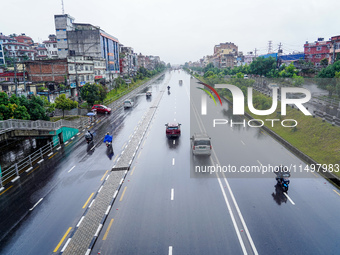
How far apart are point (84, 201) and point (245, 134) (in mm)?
20395

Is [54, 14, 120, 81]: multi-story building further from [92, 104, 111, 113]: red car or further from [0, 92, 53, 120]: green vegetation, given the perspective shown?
[0, 92, 53, 120]: green vegetation

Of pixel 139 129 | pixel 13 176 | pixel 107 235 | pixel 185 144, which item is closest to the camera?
pixel 107 235

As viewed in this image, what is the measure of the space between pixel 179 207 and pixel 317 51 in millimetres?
74643

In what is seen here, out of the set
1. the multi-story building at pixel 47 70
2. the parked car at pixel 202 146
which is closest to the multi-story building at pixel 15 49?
the multi-story building at pixel 47 70

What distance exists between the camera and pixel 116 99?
59125 millimetres

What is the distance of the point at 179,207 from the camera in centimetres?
1417

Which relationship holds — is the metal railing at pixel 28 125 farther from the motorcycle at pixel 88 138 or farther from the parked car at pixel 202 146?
the parked car at pixel 202 146

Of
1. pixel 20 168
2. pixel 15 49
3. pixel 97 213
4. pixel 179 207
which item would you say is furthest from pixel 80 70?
pixel 15 49

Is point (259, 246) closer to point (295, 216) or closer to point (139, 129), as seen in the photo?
point (295, 216)

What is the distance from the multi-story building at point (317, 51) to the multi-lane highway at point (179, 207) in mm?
58690

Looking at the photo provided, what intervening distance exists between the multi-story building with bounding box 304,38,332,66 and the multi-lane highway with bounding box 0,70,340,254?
193 feet

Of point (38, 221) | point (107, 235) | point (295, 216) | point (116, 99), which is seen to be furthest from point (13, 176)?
point (116, 99)

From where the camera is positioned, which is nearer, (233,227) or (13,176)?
(233,227)

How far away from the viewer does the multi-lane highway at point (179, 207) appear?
11258 mm
